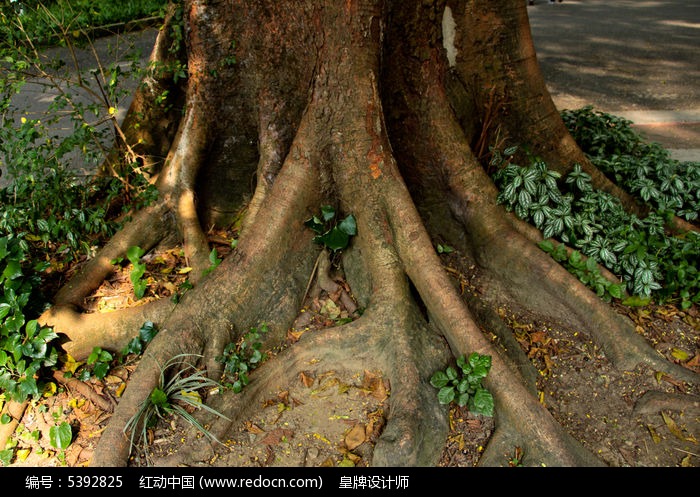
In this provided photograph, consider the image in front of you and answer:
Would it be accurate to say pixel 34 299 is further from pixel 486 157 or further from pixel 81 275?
pixel 486 157

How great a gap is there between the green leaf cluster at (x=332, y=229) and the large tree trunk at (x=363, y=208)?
0.06 m

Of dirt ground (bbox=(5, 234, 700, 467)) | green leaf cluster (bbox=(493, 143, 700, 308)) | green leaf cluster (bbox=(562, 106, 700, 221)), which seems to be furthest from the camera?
green leaf cluster (bbox=(562, 106, 700, 221))

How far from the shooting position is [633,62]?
31.1 ft

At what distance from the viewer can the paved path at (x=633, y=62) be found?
7.01 metres

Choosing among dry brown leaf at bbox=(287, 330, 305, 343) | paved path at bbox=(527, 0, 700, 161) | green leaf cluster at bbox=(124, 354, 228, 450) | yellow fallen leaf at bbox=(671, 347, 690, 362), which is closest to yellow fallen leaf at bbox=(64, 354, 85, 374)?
green leaf cluster at bbox=(124, 354, 228, 450)

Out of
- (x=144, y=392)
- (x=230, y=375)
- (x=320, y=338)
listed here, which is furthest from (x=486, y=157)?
(x=144, y=392)

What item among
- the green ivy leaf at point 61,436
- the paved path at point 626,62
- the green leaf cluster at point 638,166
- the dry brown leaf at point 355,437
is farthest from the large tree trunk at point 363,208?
the paved path at point 626,62

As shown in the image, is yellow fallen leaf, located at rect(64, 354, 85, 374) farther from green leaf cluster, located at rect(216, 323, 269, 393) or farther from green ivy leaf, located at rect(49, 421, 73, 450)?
green leaf cluster, located at rect(216, 323, 269, 393)

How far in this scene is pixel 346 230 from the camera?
3.52 meters

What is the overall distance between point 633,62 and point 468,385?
846cm

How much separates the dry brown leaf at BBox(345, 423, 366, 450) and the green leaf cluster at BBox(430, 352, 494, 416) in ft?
1.42

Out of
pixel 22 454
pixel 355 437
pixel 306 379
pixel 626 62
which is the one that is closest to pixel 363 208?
pixel 306 379

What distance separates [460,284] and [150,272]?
2.08 m

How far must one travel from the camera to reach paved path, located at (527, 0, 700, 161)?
7.01 meters
